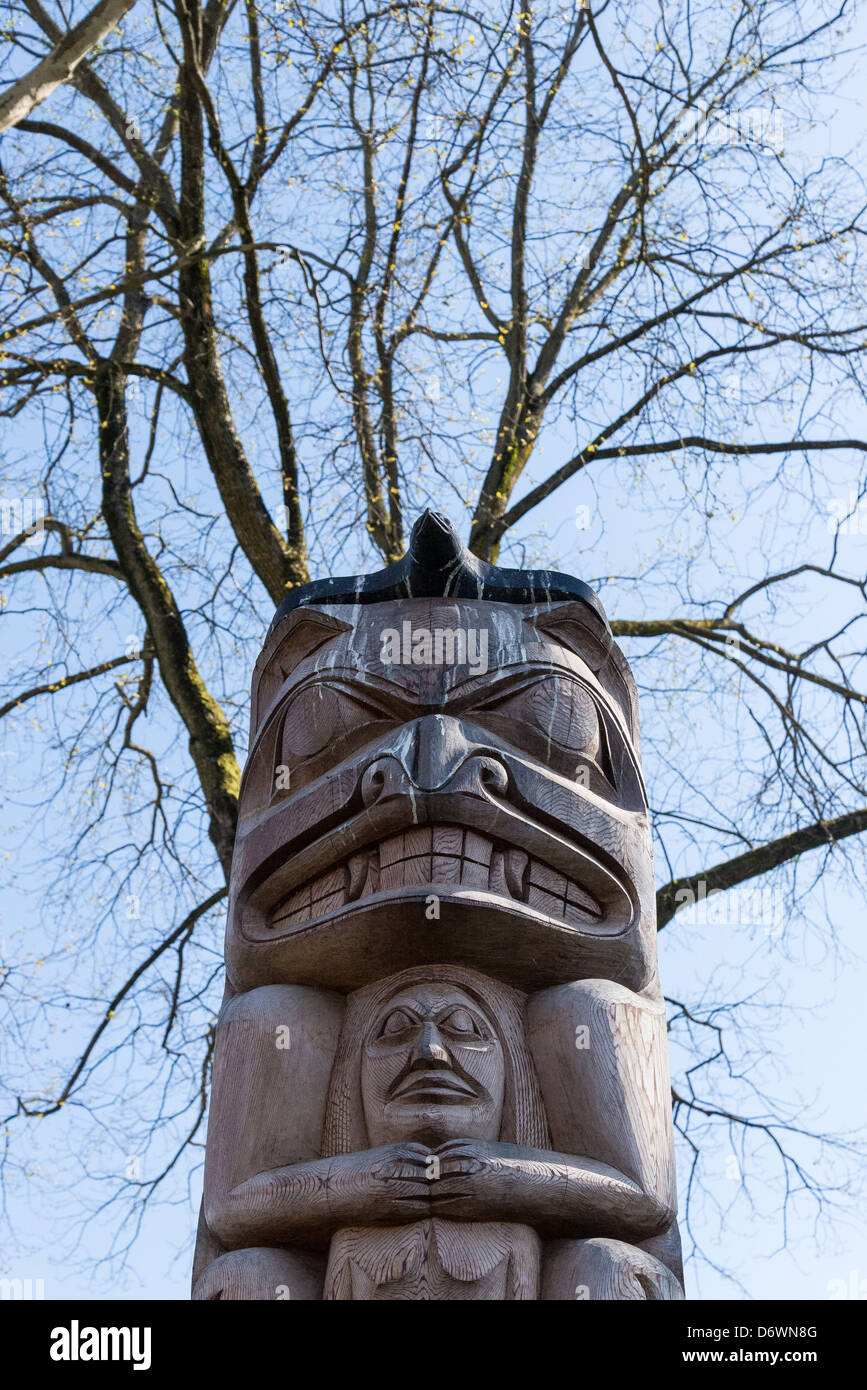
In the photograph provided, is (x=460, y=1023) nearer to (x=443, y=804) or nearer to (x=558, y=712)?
(x=443, y=804)

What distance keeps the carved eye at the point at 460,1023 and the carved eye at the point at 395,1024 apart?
0.33 feet

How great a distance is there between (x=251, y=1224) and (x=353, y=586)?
2318 millimetres

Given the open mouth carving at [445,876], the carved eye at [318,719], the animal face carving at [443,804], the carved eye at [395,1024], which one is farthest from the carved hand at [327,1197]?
the carved eye at [318,719]

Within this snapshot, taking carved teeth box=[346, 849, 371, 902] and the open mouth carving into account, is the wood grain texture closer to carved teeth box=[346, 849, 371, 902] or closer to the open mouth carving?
the open mouth carving

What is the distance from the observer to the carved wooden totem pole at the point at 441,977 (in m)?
3.89

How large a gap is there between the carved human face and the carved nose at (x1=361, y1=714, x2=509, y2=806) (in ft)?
1.92

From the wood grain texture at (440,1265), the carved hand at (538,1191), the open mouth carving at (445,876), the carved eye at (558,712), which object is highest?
the carved eye at (558,712)

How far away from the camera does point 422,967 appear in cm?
448

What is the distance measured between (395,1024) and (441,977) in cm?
20

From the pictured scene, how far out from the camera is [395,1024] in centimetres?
435

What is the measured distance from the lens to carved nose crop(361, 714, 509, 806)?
14.9 feet

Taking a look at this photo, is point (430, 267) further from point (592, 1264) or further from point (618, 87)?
point (592, 1264)

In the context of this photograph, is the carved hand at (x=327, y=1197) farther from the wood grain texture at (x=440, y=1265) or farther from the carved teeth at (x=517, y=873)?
the carved teeth at (x=517, y=873)
